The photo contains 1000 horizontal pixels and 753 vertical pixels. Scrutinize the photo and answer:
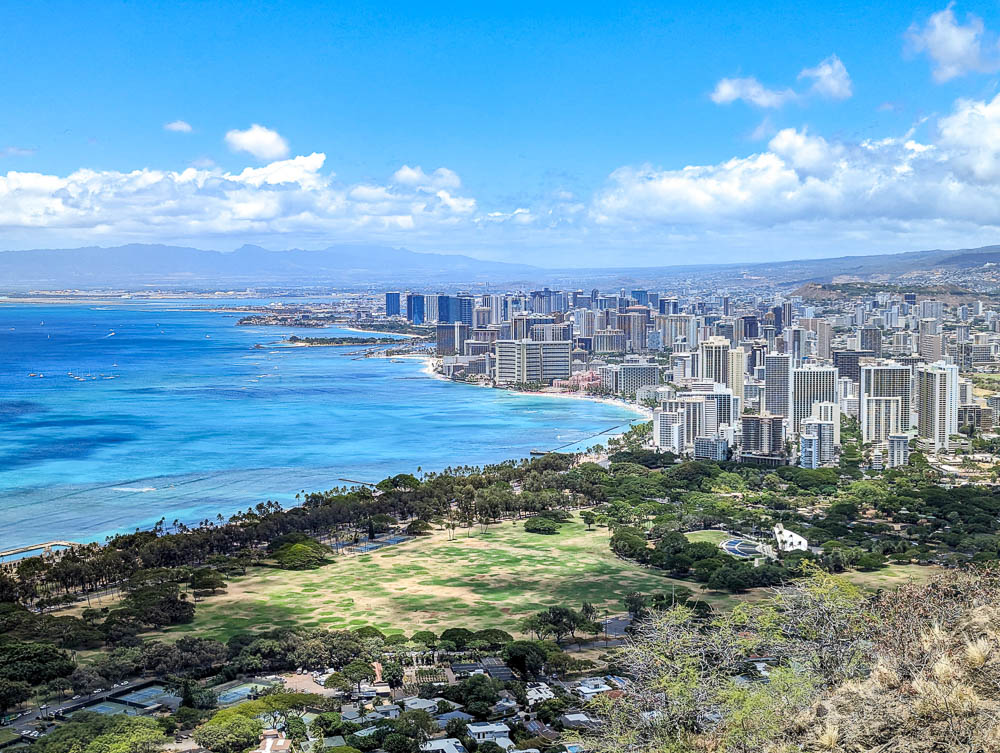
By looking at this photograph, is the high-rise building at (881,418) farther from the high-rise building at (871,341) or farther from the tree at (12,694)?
the tree at (12,694)

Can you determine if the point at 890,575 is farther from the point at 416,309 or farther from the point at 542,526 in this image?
the point at 416,309

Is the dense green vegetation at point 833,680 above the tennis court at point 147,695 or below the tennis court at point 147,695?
above

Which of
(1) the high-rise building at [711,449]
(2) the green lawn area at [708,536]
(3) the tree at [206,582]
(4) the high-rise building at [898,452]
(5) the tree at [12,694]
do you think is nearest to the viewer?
(5) the tree at [12,694]

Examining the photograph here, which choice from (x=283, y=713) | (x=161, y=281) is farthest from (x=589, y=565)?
(x=161, y=281)

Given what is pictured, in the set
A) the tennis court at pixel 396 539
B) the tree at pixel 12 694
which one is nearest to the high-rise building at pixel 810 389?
the tennis court at pixel 396 539

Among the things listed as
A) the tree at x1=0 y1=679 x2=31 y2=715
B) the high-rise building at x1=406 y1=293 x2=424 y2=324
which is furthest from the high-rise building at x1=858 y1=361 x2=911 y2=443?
the high-rise building at x1=406 y1=293 x2=424 y2=324

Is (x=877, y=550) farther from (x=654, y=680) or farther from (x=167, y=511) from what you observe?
(x=167, y=511)
